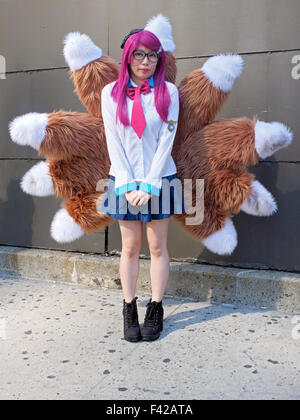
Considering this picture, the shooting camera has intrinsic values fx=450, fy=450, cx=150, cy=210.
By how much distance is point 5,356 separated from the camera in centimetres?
256

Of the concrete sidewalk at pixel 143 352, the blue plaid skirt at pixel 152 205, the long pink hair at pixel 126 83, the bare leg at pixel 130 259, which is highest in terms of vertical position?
the long pink hair at pixel 126 83

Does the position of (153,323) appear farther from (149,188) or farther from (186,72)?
(186,72)

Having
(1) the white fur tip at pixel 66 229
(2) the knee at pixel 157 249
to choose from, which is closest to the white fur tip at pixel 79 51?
(1) the white fur tip at pixel 66 229

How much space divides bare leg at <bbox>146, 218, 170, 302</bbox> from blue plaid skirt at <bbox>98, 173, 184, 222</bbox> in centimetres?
10

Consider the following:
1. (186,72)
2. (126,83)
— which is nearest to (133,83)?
(126,83)

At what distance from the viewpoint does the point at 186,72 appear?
3475 millimetres

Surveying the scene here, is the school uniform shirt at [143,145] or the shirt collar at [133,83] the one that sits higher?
the shirt collar at [133,83]

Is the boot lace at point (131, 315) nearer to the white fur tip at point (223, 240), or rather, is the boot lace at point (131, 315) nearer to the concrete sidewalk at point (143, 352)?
the concrete sidewalk at point (143, 352)

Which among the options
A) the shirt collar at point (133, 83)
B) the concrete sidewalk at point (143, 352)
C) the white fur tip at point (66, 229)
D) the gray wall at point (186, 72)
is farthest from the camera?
the gray wall at point (186, 72)

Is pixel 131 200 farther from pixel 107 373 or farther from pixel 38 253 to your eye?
pixel 38 253

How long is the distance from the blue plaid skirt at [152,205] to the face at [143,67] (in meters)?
0.60

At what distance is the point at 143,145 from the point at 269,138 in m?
0.71

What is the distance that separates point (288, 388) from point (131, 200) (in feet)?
4.17

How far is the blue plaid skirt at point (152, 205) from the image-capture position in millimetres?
2650
